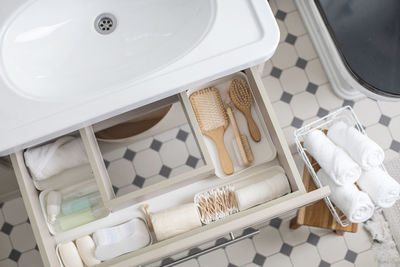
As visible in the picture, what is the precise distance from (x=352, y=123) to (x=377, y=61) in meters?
0.34

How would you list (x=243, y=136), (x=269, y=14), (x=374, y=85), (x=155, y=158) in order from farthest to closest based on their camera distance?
(x=155, y=158)
(x=374, y=85)
(x=243, y=136)
(x=269, y=14)

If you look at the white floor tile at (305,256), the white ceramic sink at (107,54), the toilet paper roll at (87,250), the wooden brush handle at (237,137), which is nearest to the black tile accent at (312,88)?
the white floor tile at (305,256)

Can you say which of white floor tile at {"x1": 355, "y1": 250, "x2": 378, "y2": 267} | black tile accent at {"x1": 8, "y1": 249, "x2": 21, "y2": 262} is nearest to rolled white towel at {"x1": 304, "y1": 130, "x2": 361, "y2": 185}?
white floor tile at {"x1": 355, "y1": 250, "x2": 378, "y2": 267}

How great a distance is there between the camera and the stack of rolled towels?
1.13 meters

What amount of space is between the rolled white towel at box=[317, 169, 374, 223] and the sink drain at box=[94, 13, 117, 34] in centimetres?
80

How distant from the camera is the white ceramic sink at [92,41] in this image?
90 cm

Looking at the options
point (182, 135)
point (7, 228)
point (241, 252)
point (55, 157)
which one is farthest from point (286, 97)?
point (7, 228)

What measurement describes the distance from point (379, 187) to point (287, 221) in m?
0.59

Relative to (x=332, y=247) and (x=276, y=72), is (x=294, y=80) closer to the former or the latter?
(x=276, y=72)

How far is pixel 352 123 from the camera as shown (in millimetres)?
1601

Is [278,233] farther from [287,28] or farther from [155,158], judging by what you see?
[287,28]

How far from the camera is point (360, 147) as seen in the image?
1.14 metres

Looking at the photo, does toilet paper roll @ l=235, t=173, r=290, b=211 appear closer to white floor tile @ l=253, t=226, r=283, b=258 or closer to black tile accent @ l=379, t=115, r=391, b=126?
white floor tile @ l=253, t=226, r=283, b=258

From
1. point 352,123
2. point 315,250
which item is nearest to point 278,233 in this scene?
point 315,250
